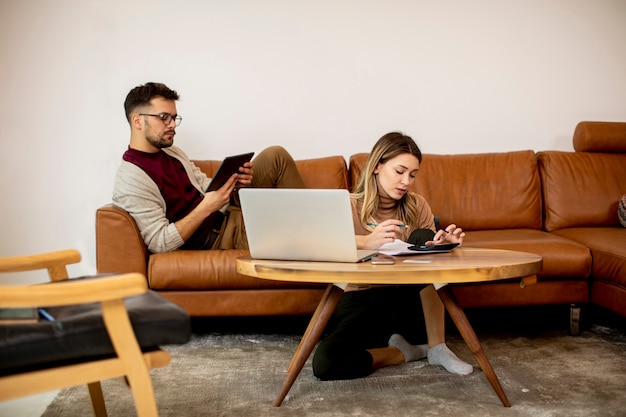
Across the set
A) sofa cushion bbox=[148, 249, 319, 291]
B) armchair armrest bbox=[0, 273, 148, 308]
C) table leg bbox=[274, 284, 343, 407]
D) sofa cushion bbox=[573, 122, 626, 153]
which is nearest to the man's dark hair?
sofa cushion bbox=[148, 249, 319, 291]

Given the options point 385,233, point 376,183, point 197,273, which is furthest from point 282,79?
point 385,233

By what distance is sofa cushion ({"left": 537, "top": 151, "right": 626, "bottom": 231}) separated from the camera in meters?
3.67

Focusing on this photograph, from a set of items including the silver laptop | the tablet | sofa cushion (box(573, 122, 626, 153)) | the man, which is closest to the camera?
the silver laptop

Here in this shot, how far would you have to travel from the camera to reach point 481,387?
7.88 ft

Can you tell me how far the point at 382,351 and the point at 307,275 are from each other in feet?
2.32

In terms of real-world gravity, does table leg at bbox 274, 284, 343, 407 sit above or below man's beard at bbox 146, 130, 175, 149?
below

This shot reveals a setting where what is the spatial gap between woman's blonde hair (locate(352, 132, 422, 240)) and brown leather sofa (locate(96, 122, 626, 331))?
0.43 meters

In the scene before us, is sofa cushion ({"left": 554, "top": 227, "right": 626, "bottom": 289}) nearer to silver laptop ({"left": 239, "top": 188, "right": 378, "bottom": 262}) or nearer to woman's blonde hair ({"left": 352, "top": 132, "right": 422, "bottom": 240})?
woman's blonde hair ({"left": 352, "top": 132, "right": 422, "bottom": 240})

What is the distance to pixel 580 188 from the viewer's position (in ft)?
12.1

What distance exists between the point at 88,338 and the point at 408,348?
147cm

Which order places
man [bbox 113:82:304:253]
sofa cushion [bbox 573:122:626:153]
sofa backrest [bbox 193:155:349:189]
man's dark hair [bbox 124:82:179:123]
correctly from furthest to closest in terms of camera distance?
sofa cushion [bbox 573:122:626:153] → sofa backrest [bbox 193:155:349:189] → man's dark hair [bbox 124:82:179:123] → man [bbox 113:82:304:253]

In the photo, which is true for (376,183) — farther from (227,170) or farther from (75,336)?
(75,336)

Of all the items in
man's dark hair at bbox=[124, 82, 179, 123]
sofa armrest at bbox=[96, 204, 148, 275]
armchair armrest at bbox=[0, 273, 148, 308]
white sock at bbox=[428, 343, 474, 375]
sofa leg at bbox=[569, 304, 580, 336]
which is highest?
man's dark hair at bbox=[124, 82, 179, 123]

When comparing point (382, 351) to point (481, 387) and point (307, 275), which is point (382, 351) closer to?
point (481, 387)
